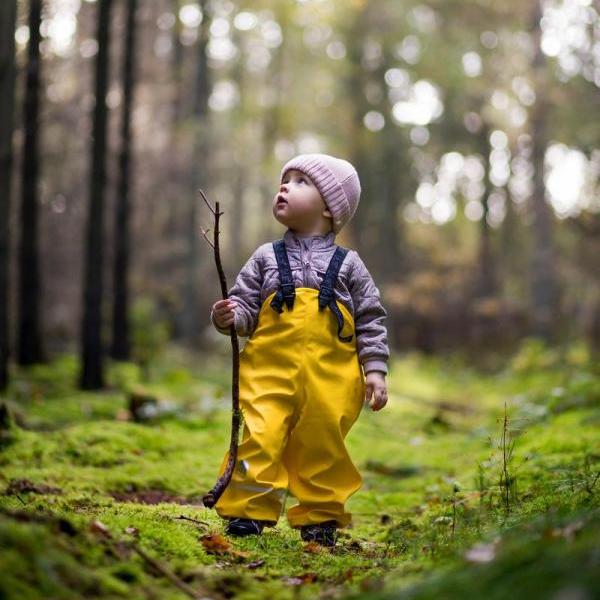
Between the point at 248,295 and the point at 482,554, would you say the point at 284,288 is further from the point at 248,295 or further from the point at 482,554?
the point at 482,554

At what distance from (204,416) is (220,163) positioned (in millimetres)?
19583

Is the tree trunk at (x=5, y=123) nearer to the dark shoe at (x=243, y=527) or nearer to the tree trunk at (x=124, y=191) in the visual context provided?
the dark shoe at (x=243, y=527)

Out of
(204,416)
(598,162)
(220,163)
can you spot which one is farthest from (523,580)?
(220,163)

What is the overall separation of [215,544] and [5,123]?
5.21m

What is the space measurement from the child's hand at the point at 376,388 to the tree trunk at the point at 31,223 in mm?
7962

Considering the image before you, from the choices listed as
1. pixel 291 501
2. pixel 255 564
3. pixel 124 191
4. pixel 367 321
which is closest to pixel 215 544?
pixel 255 564

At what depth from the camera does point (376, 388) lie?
394 centimetres

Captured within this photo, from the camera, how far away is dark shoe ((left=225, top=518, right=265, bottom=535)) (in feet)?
12.0

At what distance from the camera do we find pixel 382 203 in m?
25.1

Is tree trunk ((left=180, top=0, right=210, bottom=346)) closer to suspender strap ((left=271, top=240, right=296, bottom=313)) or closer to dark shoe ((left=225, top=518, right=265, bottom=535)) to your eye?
suspender strap ((left=271, top=240, right=296, bottom=313))

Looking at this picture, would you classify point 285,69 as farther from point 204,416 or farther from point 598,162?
point 204,416

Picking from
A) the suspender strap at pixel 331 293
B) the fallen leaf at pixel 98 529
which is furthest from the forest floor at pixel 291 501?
the suspender strap at pixel 331 293

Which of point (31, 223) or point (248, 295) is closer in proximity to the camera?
point (248, 295)

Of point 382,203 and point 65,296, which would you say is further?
point 382,203
